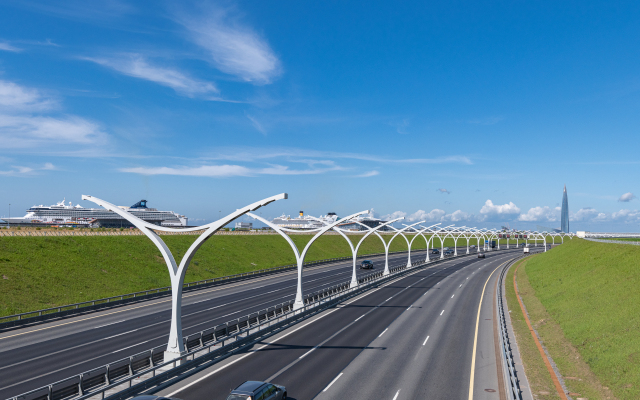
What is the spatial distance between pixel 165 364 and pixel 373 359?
34.9 ft

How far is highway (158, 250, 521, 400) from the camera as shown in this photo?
1842 cm

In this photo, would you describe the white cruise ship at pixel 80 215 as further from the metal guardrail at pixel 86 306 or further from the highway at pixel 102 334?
the highway at pixel 102 334

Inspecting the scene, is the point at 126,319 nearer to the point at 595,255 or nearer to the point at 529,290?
the point at 529,290

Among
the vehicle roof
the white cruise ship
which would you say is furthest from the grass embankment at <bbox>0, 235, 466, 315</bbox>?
the white cruise ship

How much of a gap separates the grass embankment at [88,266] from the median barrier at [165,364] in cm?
2231

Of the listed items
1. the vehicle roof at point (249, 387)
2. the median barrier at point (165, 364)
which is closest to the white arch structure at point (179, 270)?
the median barrier at point (165, 364)

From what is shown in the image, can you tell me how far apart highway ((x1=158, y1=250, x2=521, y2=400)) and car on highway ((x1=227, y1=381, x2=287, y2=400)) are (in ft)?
7.07

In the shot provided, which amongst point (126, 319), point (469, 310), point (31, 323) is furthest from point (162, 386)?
point (469, 310)

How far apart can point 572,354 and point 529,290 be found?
27.9m

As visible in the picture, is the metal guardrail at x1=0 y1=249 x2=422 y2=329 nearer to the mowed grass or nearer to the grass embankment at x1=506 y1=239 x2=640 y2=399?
the grass embankment at x1=506 y1=239 x2=640 y2=399

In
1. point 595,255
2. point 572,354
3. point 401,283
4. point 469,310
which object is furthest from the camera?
point 401,283

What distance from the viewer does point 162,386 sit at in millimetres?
18562

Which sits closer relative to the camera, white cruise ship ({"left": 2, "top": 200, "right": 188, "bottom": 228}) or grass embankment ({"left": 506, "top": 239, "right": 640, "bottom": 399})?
grass embankment ({"left": 506, "top": 239, "right": 640, "bottom": 399})

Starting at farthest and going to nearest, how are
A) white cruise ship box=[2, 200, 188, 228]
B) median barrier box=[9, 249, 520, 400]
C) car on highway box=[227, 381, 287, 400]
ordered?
white cruise ship box=[2, 200, 188, 228] → median barrier box=[9, 249, 520, 400] → car on highway box=[227, 381, 287, 400]
